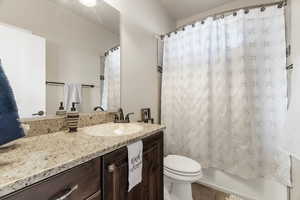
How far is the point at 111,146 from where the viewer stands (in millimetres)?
741

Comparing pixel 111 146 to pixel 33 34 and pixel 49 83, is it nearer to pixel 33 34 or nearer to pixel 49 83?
pixel 49 83

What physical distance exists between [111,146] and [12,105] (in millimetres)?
465

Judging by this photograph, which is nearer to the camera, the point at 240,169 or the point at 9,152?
the point at 9,152

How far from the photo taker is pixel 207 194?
177cm

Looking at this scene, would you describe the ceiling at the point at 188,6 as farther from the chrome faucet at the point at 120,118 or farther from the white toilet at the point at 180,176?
the white toilet at the point at 180,176

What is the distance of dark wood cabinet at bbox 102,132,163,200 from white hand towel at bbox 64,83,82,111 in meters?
0.64

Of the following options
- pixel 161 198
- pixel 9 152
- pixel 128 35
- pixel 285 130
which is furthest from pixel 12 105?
pixel 285 130

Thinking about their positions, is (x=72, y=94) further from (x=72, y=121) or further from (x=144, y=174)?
(x=144, y=174)

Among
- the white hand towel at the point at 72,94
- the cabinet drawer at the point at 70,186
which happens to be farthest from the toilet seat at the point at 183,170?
the white hand towel at the point at 72,94

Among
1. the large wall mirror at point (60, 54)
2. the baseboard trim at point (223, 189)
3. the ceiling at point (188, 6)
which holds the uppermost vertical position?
the ceiling at point (188, 6)

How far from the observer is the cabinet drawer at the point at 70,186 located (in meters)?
0.48

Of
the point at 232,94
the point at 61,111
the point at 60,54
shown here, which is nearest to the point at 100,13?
the point at 60,54

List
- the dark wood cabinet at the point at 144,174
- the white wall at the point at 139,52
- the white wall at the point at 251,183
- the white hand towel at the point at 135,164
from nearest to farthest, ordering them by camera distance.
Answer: the dark wood cabinet at the point at 144,174 → the white hand towel at the point at 135,164 → the white wall at the point at 251,183 → the white wall at the point at 139,52

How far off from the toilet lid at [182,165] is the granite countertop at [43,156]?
29.7 inches
